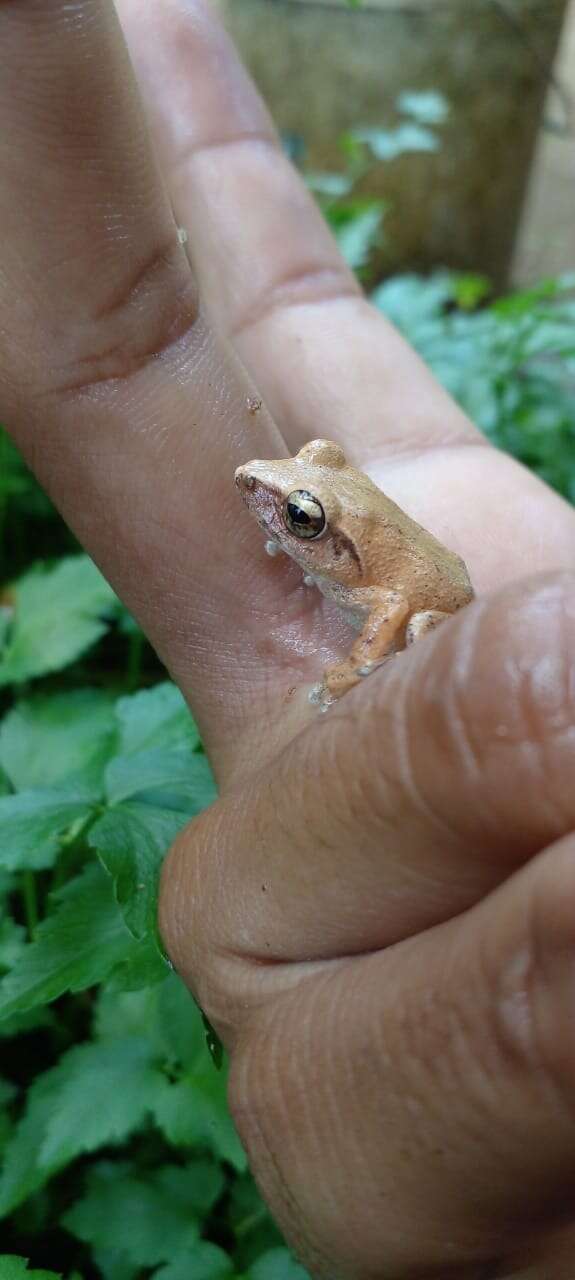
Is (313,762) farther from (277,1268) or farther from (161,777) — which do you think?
(277,1268)

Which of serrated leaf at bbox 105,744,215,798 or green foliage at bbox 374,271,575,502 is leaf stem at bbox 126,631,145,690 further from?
green foliage at bbox 374,271,575,502

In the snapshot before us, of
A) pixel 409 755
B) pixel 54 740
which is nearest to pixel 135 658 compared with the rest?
pixel 54 740

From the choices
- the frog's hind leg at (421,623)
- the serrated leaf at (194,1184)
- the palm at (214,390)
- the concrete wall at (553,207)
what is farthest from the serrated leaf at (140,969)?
the concrete wall at (553,207)

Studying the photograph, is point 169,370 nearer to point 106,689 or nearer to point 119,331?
point 119,331

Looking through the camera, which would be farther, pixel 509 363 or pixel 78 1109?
pixel 509 363

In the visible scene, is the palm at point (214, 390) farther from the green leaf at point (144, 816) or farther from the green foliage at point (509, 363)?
the green foliage at point (509, 363)

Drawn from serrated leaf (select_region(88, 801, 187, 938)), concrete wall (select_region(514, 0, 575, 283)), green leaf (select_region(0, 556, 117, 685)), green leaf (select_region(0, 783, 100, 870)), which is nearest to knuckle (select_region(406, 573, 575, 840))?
serrated leaf (select_region(88, 801, 187, 938))
